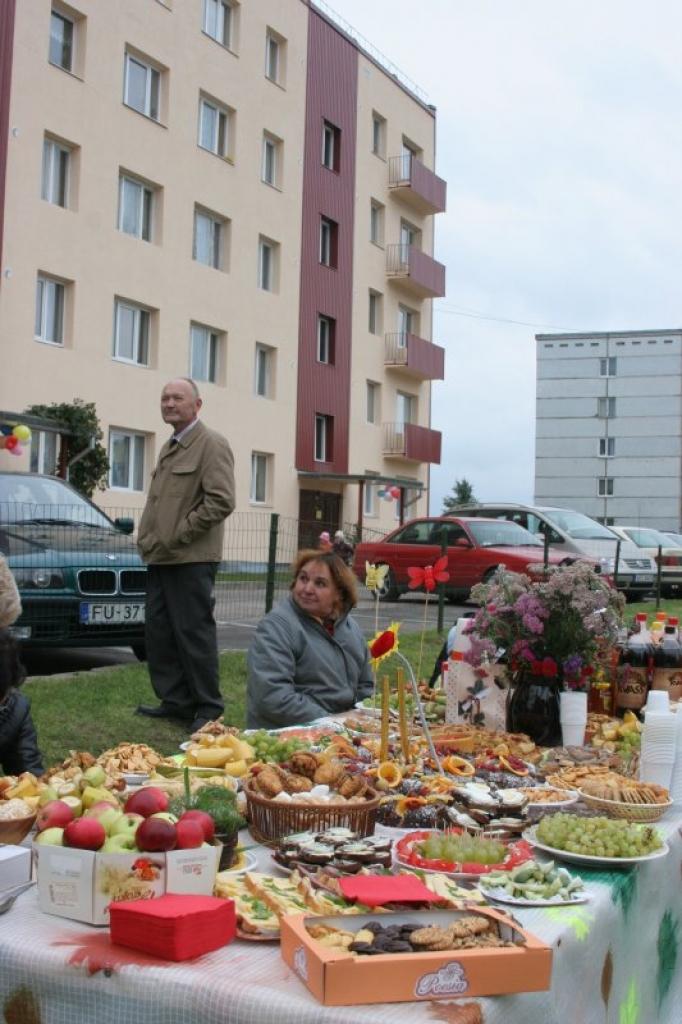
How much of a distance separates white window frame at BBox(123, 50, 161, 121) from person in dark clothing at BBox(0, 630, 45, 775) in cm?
1905

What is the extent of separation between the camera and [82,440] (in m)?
17.9

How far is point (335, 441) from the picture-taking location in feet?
91.2

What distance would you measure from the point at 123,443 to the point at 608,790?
62.1 ft

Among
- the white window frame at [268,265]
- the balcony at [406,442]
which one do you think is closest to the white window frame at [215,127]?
the white window frame at [268,265]

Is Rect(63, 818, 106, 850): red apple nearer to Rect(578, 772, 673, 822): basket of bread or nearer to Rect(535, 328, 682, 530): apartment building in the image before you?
Rect(578, 772, 673, 822): basket of bread

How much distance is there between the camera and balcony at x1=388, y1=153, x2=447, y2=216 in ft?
101

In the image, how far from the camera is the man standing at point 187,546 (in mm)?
6035

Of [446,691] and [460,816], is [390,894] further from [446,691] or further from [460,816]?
[446,691]

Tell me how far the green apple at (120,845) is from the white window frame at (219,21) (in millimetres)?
23715

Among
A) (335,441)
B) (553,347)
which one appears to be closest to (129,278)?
(335,441)

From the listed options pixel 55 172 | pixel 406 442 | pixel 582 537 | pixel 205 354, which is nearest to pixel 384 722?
pixel 582 537

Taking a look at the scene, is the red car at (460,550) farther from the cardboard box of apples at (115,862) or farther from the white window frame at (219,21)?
the cardboard box of apples at (115,862)

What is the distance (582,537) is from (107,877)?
17.7 meters

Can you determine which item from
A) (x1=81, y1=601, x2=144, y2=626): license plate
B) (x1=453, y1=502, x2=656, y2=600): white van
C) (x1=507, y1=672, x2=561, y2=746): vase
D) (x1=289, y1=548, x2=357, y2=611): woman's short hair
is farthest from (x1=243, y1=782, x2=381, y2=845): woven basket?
(x1=453, y1=502, x2=656, y2=600): white van
